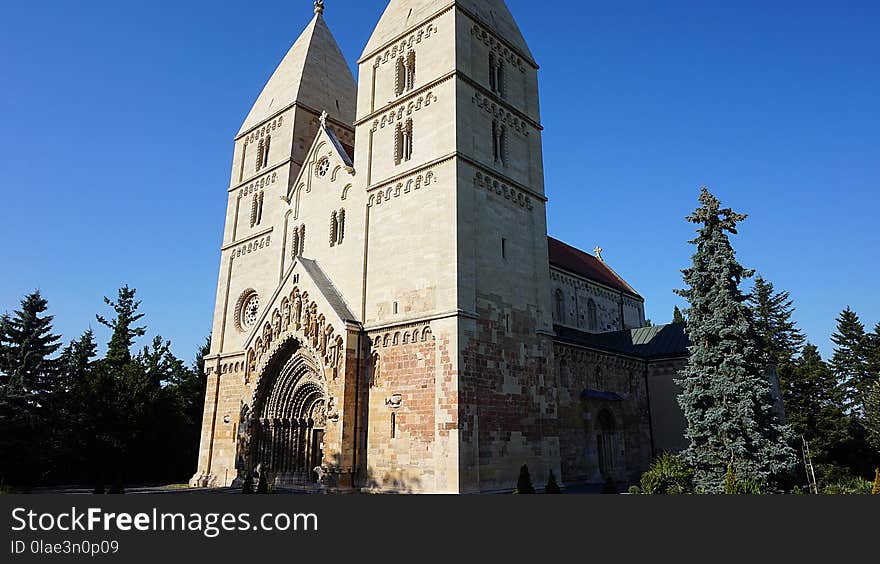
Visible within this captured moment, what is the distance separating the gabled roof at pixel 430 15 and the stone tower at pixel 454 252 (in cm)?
8

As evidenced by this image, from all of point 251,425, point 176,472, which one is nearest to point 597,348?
point 251,425

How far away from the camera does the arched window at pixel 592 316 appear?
36.9 m

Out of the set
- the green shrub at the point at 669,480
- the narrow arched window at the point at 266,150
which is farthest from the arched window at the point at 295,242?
the green shrub at the point at 669,480

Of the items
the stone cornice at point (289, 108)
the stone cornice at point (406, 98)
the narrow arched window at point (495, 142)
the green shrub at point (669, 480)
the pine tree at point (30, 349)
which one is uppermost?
the stone cornice at point (289, 108)

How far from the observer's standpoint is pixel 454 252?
2008 centimetres

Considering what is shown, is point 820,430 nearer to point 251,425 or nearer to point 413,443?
point 413,443

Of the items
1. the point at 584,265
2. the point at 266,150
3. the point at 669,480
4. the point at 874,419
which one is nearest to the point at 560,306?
the point at 584,265

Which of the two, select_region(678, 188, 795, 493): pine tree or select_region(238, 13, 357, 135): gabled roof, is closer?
select_region(678, 188, 795, 493): pine tree

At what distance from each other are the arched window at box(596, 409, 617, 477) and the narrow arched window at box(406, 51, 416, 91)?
17.8 m

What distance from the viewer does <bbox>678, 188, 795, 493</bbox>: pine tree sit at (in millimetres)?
17016

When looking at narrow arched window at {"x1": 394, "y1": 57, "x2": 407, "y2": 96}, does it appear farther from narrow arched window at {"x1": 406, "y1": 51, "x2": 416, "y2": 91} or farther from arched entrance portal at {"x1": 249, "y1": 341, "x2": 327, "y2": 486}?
arched entrance portal at {"x1": 249, "y1": 341, "x2": 327, "y2": 486}

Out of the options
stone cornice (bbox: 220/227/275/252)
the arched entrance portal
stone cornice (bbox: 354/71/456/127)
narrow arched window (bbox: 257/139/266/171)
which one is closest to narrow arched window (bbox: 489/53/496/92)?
stone cornice (bbox: 354/71/456/127)

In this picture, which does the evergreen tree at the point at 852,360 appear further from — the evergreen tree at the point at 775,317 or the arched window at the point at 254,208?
the arched window at the point at 254,208

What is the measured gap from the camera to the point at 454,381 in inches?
732
